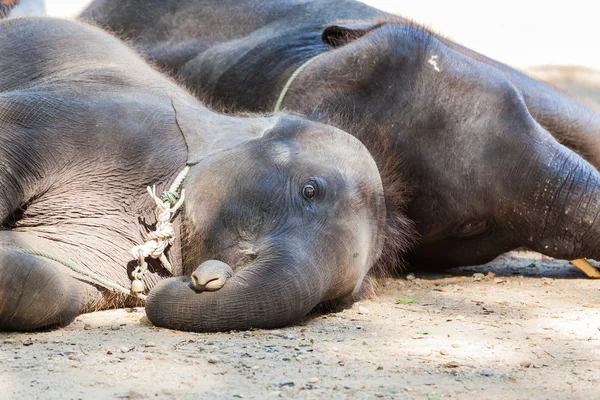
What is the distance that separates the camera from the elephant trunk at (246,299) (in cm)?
318

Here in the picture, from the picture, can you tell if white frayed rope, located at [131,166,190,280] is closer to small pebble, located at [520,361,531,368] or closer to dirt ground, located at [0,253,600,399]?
dirt ground, located at [0,253,600,399]

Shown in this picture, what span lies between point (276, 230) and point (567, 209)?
1831 millimetres

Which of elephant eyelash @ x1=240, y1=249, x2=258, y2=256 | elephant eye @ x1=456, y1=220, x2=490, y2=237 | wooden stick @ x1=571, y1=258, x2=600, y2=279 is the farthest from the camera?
wooden stick @ x1=571, y1=258, x2=600, y2=279

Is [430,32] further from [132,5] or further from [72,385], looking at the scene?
[72,385]

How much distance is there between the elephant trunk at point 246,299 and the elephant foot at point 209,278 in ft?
0.07

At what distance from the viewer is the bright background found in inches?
461

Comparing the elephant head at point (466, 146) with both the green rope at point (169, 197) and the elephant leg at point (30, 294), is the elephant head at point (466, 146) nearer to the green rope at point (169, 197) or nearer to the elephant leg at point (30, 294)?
the green rope at point (169, 197)

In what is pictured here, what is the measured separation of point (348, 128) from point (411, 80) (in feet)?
2.16

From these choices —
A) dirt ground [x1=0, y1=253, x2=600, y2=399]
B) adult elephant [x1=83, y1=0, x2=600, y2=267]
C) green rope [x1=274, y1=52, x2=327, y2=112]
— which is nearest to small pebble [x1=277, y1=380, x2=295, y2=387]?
dirt ground [x1=0, y1=253, x2=600, y2=399]

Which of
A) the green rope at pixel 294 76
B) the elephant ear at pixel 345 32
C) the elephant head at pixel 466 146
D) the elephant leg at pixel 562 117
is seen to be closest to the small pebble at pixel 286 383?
the elephant head at pixel 466 146

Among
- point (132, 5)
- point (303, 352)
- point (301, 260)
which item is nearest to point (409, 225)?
point (301, 260)

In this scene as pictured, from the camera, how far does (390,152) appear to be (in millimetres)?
4633

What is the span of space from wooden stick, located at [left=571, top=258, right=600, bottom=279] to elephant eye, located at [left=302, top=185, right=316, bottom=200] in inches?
76.7

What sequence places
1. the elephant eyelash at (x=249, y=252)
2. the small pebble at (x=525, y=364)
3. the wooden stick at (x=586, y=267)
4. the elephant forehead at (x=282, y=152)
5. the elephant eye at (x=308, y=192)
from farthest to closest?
the wooden stick at (x=586, y=267) → the elephant forehead at (x=282, y=152) → the elephant eye at (x=308, y=192) → the elephant eyelash at (x=249, y=252) → the small pebble at (x=525, y=364)
